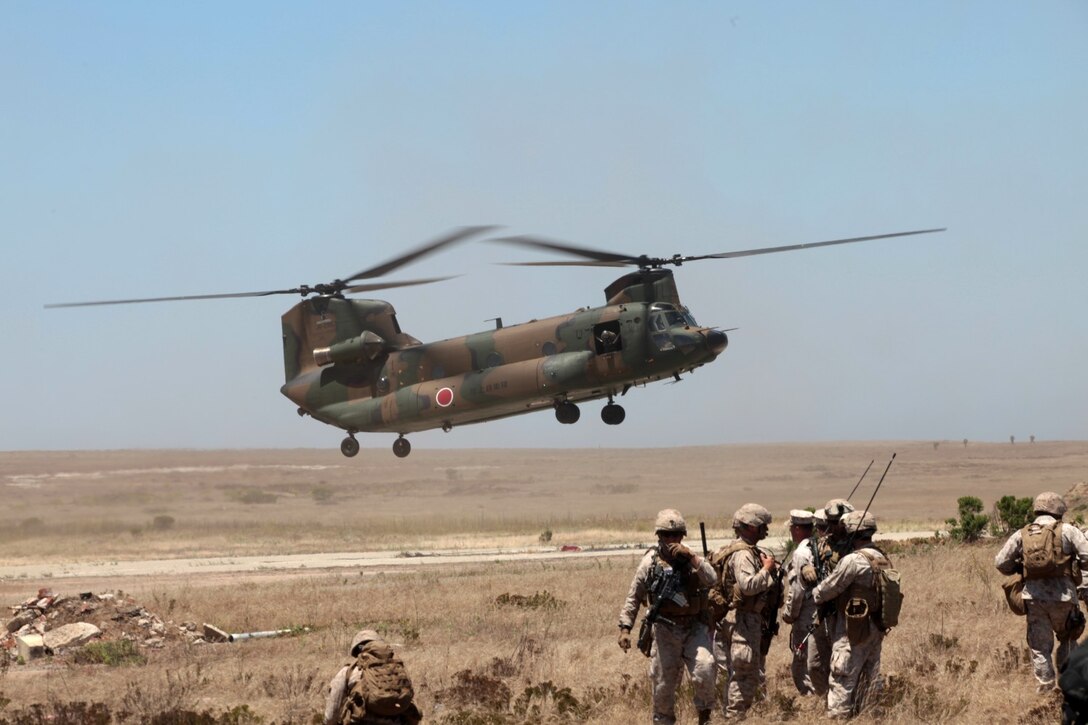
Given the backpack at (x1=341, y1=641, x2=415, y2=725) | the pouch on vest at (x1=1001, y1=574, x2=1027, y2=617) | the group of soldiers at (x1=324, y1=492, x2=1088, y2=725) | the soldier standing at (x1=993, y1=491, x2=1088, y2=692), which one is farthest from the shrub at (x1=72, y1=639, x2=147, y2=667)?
the soldier standing at (x1=993, y1=491, x2=1088, y2=692)

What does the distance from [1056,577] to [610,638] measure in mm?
6252

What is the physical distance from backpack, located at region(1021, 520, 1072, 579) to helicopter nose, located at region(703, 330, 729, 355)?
55.8ft

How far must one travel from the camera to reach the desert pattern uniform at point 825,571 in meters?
10.7

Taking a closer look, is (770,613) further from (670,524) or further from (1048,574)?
(1048,574)

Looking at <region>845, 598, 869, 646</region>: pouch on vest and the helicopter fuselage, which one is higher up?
the helicopter fuselage

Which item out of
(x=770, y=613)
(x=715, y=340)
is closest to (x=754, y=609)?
(x=770, y=613)

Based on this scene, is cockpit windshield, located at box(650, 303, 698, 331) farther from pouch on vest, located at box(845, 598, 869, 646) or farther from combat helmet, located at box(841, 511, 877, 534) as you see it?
Answer: pouch on vest, located at box(845, 598, 869, 646)

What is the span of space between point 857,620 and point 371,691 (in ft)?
13.9

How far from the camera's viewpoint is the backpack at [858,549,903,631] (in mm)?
10273

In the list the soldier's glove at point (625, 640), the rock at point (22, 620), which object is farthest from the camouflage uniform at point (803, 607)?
the rock at point (22, 620)

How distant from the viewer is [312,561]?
115 feet

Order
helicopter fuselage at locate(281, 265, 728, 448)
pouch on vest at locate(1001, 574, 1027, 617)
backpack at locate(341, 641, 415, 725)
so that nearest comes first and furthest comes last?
backpack at locate(341, 641, 415, 725) < pouch on vest at locate(1001, 574, 1027, 617) < helicopter fuselage at locate(281, 265, 728, 448)

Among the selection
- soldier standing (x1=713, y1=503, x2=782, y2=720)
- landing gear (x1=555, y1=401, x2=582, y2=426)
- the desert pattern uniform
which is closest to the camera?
soldier standing (x1=713, y1=503, x2=782, y2=720)

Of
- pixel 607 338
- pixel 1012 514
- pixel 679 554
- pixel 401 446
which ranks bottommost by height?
pixel 1012 514
